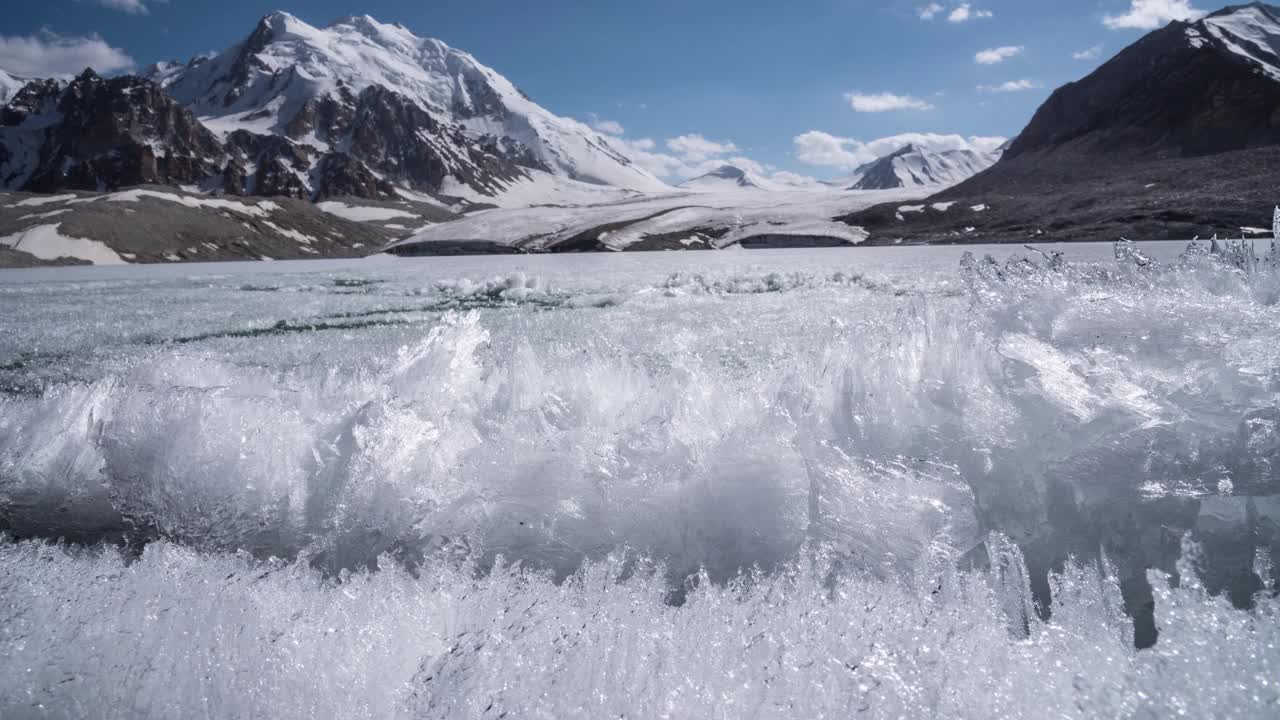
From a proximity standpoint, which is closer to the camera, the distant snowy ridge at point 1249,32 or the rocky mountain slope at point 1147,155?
the rocky mountain slope at point 1147,155

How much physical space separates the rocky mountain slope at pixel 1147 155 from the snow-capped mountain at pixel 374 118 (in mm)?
102776

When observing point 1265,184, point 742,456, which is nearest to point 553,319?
point 742,456

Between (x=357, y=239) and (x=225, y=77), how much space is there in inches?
6301

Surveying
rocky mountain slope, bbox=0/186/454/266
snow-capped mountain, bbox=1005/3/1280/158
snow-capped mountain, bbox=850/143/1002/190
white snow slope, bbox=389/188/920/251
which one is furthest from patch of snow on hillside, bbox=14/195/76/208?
snow-capped mountain, bbox=850/143/1002/190

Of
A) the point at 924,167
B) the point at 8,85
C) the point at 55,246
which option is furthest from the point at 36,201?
the point at 8,85

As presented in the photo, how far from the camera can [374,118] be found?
13638 cm

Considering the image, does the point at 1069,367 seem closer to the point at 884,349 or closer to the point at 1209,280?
the point at 884,349

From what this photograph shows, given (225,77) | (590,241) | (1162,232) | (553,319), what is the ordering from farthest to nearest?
(225,77), (590,241), (1162,232), (553,319)

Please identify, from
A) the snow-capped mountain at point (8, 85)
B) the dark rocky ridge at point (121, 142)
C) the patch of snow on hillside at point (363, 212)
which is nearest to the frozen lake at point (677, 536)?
the patch of snow on hillside at point (363, 212)

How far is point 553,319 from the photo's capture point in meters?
6.61

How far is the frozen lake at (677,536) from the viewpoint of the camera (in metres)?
1.37

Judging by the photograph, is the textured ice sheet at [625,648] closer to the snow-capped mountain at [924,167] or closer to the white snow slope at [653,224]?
the white snow slope at [653,224]

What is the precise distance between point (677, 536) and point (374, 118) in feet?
506

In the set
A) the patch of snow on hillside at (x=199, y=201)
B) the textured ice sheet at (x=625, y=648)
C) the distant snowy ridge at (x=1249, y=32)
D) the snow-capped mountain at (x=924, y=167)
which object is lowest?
the textured ice sheet at (x=625, y=648)
